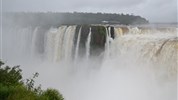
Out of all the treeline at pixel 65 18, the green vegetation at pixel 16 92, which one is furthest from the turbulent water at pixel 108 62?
the green vegetation at pixel 16 92

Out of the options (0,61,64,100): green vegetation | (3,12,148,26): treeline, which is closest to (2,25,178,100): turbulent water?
(3,12,148,26): treeline

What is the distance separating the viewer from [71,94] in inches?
852

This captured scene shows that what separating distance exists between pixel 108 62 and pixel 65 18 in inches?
748

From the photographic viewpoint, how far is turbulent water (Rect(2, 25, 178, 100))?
19.7 meters

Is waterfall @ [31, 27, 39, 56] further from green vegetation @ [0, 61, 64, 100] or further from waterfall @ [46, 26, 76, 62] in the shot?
green vegetation @ [0, 61, 64, 100]

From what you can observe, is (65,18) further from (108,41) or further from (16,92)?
(16,92)

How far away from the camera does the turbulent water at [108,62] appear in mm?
19703

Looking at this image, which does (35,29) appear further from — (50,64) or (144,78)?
(144,78)

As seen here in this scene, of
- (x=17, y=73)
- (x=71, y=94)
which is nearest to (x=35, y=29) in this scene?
(x=71, y=94)

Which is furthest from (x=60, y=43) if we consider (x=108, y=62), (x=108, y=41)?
(x=108, y=62)

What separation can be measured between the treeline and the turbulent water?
3.51 meters

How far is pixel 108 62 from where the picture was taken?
23.6m

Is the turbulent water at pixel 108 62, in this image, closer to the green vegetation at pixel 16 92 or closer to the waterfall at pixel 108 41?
the waterfall at pixel 108 41

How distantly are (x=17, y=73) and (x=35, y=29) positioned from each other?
13901 millimetres
